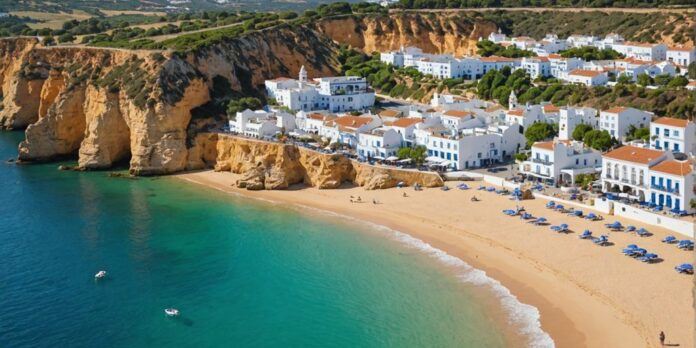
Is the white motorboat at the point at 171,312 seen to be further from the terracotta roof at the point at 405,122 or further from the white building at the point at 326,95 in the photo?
the white building at the point at 326,95

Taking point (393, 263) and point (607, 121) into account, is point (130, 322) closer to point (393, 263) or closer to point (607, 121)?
point (393, 263)

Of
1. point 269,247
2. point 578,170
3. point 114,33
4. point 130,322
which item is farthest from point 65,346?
point 114,33

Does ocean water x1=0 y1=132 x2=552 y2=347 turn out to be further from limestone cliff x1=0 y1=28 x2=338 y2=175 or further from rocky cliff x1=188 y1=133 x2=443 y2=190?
limestone cliff x1=0 y1=28 x2=338 y2=175

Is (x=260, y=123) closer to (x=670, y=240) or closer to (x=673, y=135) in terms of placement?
(x=673, y=135)

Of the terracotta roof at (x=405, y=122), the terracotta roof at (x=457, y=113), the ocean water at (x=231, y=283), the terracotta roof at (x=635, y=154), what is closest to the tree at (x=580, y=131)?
the terracotta roof at (x=635, y=154)

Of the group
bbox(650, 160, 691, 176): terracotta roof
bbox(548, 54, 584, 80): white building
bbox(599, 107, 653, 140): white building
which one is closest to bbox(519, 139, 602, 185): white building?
bbox(599, 107, 653, 140): white building
